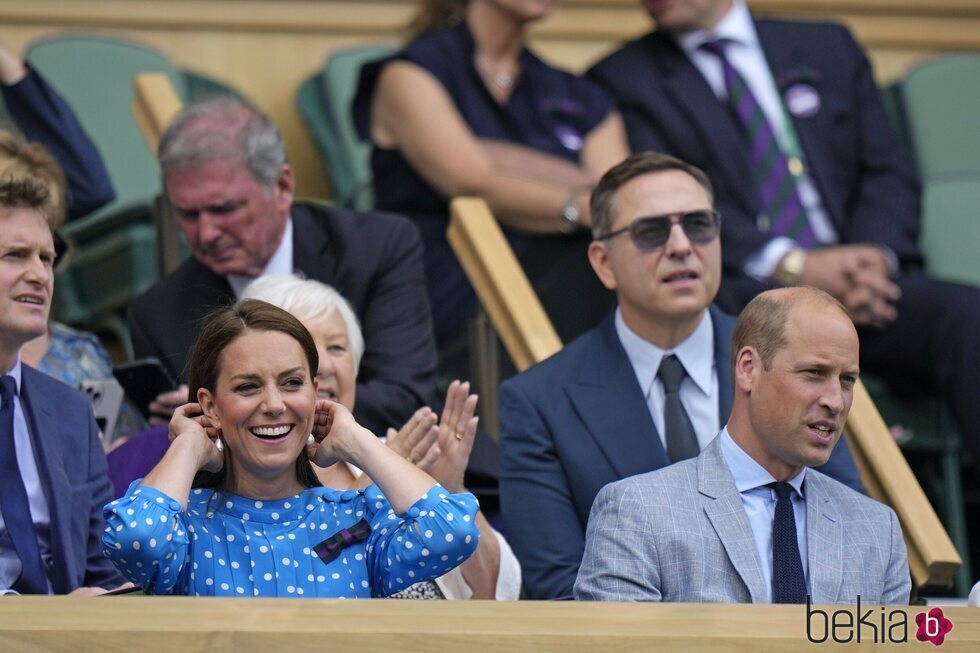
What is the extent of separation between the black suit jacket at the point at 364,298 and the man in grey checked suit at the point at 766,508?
1034 millimetres

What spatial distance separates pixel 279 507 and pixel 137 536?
248 millimetres

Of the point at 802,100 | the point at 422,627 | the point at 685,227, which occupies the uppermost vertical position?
the point at 802,100

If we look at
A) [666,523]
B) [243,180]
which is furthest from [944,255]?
[666,523]

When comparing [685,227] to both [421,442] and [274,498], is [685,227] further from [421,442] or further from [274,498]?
[274,498]

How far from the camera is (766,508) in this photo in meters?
3.08

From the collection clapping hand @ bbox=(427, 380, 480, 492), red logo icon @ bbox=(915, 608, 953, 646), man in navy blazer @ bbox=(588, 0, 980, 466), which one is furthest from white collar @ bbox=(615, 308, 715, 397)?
red logo icon @ bbox=(915, 608, 953, 646)

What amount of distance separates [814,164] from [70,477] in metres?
2.37

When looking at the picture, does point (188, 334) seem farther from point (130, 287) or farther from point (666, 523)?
point (666, 523)

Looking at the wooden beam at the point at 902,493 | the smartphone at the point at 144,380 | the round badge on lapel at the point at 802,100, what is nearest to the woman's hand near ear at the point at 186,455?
the smartphone at the point at 144,380

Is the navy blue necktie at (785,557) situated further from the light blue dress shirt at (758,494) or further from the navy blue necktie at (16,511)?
the navy blue necktie at (16,511)

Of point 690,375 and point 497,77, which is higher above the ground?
point 497,77

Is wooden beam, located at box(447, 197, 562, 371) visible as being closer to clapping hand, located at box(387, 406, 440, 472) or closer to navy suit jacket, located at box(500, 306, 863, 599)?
navy suit jacket, located at box(500, 306, 863, 599)

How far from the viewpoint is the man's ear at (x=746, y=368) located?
3.09m

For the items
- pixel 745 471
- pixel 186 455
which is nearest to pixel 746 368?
pixel 745 471
